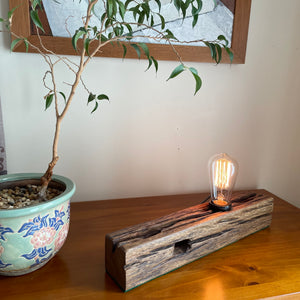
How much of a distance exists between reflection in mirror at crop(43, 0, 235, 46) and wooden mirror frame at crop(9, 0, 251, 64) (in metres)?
0.02

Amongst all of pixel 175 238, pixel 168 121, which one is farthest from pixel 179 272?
pixel 168 121

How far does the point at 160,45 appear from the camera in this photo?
0.97 meters

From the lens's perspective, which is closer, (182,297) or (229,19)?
(182,297)

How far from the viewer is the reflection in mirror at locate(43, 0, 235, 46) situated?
2.90ft

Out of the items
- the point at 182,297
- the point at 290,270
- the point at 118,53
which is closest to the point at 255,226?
the point at 290,270

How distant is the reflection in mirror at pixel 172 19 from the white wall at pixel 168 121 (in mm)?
99

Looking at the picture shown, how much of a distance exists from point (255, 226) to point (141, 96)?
0.55 meters

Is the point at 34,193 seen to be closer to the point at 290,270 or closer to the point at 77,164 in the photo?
the point at 77,164

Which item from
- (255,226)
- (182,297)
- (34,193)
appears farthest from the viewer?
(255,226)

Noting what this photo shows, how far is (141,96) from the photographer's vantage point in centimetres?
103

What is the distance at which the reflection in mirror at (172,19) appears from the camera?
2.90ft

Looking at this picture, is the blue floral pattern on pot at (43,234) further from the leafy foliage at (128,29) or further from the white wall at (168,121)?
the white wall at (168,121)

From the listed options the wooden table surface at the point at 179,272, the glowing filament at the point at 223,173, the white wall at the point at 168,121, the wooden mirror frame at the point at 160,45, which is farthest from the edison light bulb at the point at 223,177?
the wooden mirror frame at the point at 160,45

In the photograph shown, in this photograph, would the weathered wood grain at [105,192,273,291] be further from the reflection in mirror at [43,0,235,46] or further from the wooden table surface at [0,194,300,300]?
the reflection in mirror at [43,0,235,46]
